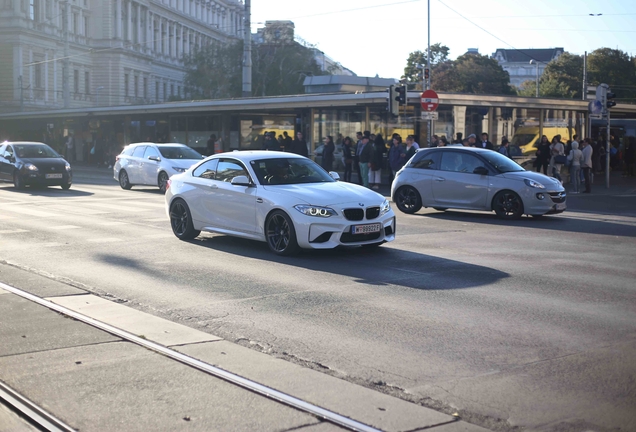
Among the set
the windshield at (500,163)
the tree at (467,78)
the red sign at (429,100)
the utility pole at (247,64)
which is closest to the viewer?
the windshield at (500,163)

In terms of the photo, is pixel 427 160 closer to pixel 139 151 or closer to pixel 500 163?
pixel 500 163

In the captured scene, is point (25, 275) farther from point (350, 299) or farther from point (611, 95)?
point (611, 95)

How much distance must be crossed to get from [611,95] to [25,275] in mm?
21903

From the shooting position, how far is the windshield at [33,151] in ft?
94.3

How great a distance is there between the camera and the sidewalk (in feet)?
15.8

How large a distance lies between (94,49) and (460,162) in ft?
271

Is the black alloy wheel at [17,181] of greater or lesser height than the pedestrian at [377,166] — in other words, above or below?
below

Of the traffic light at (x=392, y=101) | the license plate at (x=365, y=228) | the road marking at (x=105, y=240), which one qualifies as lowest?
the road marking at (x=105, y=240)

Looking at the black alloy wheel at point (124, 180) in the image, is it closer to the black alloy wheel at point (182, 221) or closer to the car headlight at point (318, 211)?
the black alloy wheel at point (182, 221)

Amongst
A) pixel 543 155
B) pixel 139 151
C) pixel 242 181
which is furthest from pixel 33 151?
pixel 242 181

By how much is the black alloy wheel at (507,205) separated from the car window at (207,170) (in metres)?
6.84

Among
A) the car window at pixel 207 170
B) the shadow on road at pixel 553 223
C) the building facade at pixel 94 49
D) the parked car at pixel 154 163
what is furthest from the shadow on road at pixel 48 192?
the building facade at pixel 94 49

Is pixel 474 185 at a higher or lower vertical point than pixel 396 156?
lower

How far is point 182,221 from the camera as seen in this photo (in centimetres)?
1375
